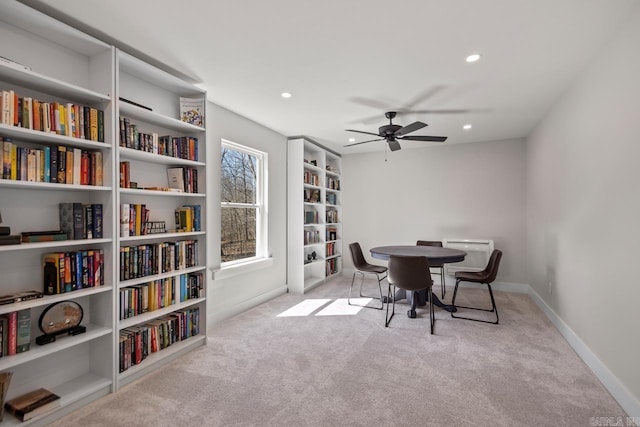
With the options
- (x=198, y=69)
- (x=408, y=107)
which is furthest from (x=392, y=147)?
(x=198, y=69)

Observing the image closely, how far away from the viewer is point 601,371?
2.34 metres

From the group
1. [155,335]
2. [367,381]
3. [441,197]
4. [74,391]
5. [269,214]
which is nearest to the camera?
[74,391]

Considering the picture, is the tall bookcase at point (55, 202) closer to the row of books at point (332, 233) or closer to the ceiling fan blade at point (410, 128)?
the ceiling fan blade at point (410, 128)

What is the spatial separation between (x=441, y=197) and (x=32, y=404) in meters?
5.83

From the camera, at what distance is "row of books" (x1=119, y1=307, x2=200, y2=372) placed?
2369mm

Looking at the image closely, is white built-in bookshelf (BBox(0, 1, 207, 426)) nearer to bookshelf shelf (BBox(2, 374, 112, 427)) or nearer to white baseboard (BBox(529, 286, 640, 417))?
bookshelf shelf (BBox(2, 374, 112, 427))

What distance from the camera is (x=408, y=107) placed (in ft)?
12.1

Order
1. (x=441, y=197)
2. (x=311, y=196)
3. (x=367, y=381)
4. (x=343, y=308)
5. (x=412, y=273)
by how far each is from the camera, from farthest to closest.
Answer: (x=441, y=197)
(x=311, y=196)
(x=343, y=308)
(x=412, y=273)
(x=367, y=381)

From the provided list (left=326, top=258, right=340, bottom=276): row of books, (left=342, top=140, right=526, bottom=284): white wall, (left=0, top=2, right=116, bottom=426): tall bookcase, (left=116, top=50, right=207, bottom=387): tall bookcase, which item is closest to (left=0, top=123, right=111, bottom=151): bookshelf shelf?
(left=0, top=2, right=116, bottom=426): tall bookcase

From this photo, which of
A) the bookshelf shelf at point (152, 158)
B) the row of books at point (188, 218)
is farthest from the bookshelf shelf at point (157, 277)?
the bookshelf shelf at point (152, 158)

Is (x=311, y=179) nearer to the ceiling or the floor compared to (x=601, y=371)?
nearer to the ceiling

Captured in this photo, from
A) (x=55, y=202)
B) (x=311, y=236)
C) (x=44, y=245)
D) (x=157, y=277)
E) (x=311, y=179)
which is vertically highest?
(x=311, y=179)

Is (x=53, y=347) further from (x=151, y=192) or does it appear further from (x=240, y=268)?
(x=240, y=268)

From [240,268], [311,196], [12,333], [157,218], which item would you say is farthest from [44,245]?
[311,196]
